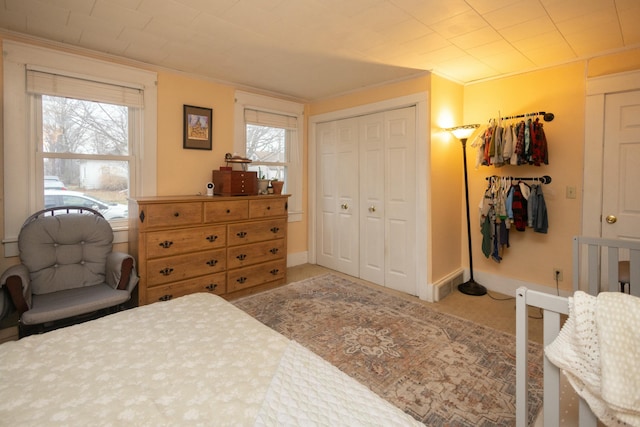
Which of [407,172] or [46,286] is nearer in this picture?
[46,286]

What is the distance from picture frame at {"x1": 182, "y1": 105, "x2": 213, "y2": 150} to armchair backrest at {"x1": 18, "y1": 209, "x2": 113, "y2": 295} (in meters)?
1.19

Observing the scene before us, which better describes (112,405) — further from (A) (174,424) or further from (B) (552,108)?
(B) (552,108)

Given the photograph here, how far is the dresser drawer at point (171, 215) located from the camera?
8.87 ft

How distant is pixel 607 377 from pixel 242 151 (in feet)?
12.2

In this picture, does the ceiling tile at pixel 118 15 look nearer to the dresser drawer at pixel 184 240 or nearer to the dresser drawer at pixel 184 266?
the dresser drawer at pixel 184 240

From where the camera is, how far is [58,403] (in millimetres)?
943

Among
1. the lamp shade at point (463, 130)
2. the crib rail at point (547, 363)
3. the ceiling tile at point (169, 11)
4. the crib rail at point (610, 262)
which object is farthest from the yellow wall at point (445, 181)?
the crib rail at point (547, 363)

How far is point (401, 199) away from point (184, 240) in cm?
232

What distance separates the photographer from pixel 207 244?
10.1 feet

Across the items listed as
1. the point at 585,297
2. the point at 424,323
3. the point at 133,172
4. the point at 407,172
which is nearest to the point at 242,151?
the point at 133,172

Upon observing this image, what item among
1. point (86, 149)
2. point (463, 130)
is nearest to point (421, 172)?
point (463, 130)

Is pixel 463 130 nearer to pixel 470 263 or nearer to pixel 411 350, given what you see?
pixel 470 263

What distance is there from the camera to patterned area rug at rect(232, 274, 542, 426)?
A: 1.80 meters

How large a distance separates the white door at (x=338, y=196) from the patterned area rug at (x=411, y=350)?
836mm
